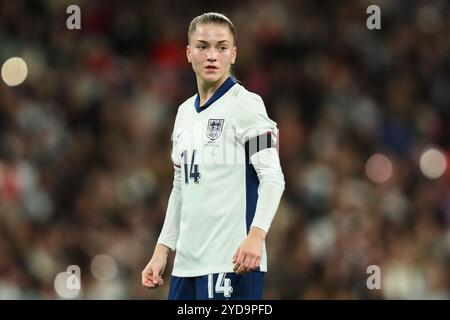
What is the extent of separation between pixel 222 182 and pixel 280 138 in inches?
194

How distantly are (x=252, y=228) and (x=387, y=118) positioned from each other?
5809mm

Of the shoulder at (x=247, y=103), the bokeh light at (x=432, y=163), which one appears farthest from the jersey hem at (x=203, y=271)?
the bokeh light at (x=432, y=163)

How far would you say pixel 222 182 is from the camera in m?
4.46

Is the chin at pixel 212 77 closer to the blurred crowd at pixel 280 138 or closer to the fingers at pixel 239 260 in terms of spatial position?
the fingers at pixel 239 260

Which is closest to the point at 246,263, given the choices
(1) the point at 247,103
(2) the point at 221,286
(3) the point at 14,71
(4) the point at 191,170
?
(2) the point at 221,286

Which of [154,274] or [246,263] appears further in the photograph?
[154,274]

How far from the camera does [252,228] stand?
14.0ft

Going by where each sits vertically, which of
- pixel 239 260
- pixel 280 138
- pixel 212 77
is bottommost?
pixel 239 260

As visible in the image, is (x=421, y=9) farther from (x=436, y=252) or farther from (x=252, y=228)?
(x=252, y=228)

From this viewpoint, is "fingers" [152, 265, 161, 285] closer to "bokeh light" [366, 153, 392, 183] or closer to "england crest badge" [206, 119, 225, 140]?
"england crest badge" [206, 119, 225, 140]

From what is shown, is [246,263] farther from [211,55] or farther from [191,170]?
[211,55]

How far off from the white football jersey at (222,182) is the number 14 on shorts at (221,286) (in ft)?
0.10

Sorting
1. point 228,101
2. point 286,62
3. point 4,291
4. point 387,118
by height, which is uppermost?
point 286,62

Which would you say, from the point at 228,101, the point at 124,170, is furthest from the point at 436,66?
the point at 228,101
